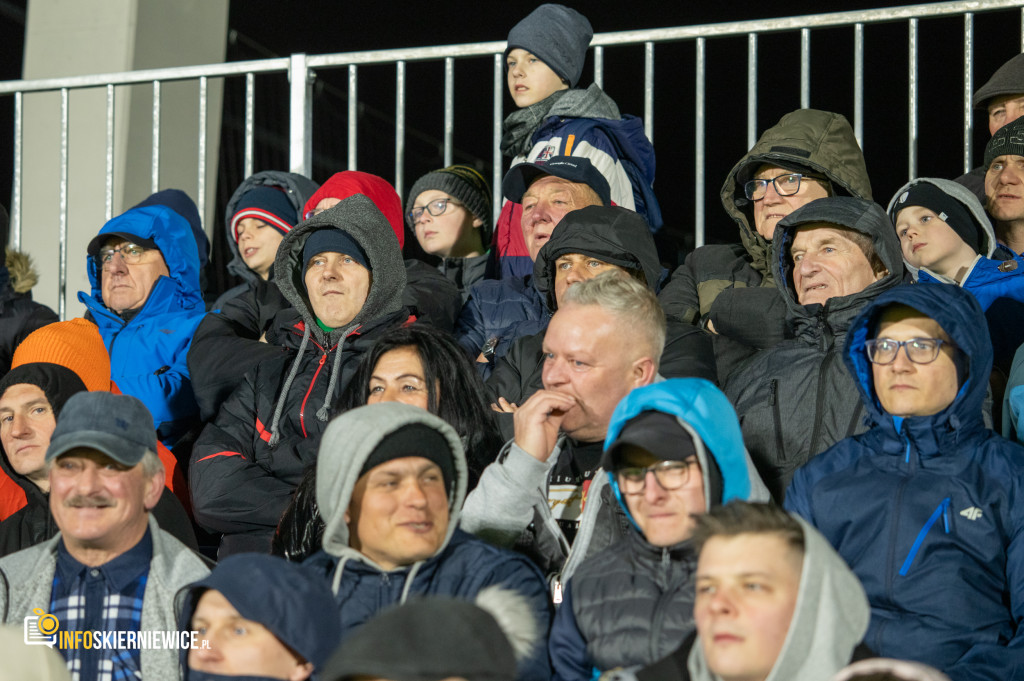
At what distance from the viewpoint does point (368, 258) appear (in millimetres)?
4766

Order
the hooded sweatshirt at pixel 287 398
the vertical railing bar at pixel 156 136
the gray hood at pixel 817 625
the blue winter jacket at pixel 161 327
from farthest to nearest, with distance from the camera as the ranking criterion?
the vertical railing bar at pixel 156 136 < the blue winter jacket at pixel 161 327 < the hooded sweatshirt at pixel 287 398 < the gray hood at pixel 817 625

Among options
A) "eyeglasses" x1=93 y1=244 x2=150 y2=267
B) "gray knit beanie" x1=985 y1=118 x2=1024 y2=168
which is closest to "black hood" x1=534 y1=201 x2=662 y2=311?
"gray knit beanie" x1=985 y1=118 x2=1024 y2=168

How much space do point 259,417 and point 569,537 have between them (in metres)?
1.32

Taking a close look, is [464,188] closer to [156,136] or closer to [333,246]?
[333,246]

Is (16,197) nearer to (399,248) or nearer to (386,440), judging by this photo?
(399,248)

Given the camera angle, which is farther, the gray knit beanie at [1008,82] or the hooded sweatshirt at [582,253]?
the gray knit beanie at [1008,82]

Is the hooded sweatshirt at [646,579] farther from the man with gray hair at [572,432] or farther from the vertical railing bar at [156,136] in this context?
the vertical railing bar at [156,136]

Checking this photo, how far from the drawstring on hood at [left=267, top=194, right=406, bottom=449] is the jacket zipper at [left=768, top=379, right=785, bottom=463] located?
143cm

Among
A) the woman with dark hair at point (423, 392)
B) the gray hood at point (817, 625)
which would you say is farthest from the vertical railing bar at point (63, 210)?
the gray hood at point (817, 625)

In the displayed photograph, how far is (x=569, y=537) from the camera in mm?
3732

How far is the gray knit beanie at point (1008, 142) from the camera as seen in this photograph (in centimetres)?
499

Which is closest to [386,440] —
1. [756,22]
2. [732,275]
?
[732,275]

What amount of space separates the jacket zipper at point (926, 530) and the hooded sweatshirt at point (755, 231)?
146 cm

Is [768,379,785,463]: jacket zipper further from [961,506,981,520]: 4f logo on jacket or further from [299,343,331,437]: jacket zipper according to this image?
[299,343,331,437]: jacket zipper
